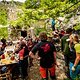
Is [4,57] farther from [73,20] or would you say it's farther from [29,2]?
[73,20]

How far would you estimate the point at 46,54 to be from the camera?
7.14m

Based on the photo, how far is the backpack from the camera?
7.10 metres

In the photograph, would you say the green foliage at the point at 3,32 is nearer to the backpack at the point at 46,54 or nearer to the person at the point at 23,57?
the person at the point at 23,57

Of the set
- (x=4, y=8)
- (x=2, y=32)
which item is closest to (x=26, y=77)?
(x=2, y=32)

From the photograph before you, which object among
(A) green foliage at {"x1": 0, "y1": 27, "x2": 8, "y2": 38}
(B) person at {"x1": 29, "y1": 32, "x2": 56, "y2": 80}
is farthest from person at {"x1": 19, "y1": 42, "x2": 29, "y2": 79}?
(A) green foliage at {"x1": 0, "y1": 27, "x2": 8, "y2": 38}

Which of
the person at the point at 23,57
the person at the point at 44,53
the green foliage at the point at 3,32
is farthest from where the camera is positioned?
the green foliage at the point at 3,32

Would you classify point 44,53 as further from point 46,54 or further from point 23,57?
point 23,57

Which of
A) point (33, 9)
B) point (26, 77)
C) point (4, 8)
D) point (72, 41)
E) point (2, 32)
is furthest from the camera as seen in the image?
point (4, 8)

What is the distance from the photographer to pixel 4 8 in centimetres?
2588

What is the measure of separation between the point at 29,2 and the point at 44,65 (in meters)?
3.43

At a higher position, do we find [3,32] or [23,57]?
[3,32]

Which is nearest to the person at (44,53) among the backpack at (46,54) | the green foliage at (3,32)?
the backpack at (46,54)

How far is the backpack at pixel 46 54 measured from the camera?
23.3 ft

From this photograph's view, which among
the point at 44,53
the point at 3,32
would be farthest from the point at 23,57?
the point at 3,32
